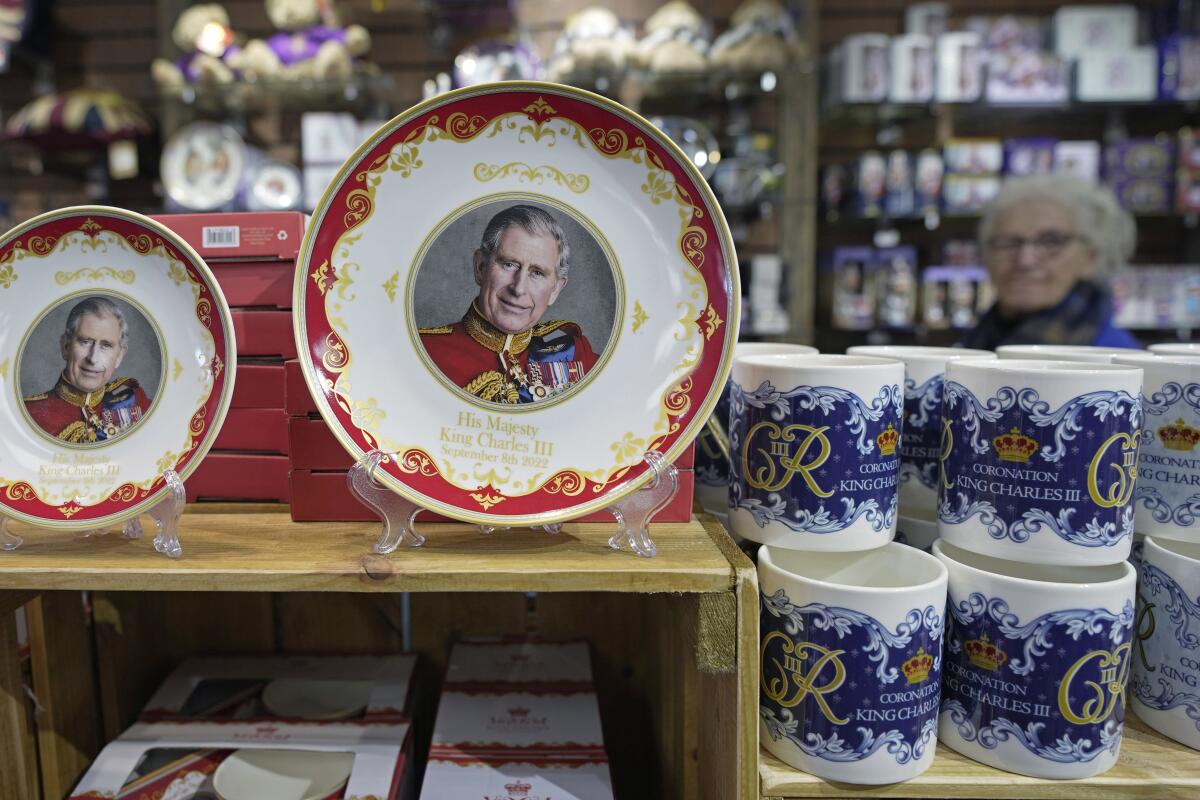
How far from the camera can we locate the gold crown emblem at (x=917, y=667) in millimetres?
688

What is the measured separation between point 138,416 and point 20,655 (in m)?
0.37

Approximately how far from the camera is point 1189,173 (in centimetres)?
274

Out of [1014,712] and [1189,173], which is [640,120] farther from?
[1189,173]

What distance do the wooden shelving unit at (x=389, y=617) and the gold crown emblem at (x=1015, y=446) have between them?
0.85ft

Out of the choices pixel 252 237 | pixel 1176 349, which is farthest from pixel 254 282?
pixel 1176 349

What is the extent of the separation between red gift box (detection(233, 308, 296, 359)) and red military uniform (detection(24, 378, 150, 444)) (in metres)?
0.14

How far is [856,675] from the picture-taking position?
2.26ft

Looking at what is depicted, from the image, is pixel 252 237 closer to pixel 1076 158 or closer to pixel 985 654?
pixel 985 654

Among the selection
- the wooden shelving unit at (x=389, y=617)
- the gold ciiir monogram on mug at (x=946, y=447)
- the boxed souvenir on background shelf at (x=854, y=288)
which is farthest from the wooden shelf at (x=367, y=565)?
the boxed souvenir on background shelf at (x=854, y=288)

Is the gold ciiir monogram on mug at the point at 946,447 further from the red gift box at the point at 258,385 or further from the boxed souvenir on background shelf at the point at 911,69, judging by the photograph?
the boxed souvenir on background shelf at the point at 911,69

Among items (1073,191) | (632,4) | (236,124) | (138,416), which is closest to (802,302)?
(1073,191)

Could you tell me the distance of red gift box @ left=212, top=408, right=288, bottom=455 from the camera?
890mm

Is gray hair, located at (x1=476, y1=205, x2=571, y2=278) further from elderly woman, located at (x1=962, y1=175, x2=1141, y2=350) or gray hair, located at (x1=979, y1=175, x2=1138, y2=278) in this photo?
gray hair, located at (x1=979, y1=175, x2=1138, y2=278)

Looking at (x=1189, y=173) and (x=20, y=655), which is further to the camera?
(x=1189, y=173)
